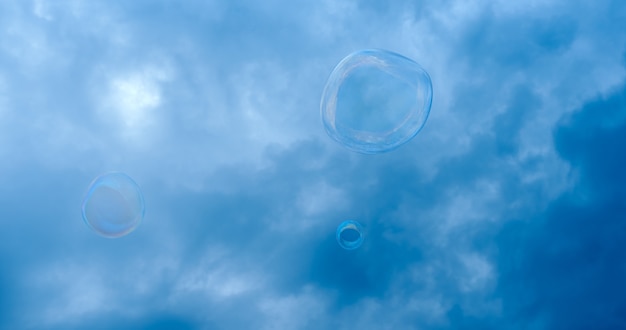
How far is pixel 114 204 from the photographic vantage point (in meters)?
22.9

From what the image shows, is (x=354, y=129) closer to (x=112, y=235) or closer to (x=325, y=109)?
(x=325, y=109)

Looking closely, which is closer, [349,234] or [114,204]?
[114,204]

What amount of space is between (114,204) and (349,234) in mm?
17566

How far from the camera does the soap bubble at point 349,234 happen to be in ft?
105

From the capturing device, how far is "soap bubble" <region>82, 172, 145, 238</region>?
2267 centimetres

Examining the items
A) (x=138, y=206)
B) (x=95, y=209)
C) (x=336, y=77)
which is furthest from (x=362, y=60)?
(x=95, y=209)

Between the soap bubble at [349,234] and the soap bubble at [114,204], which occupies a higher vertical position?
the soap bubble at [349,234]

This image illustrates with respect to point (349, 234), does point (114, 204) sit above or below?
below

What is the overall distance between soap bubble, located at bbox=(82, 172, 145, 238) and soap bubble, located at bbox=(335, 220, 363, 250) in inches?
596

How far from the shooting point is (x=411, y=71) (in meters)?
18.0

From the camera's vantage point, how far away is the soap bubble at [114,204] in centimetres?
2267

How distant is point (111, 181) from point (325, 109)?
1301 cm

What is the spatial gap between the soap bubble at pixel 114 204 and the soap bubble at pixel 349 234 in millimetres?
15145

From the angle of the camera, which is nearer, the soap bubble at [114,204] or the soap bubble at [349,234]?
the soap bubble at [114,204]
